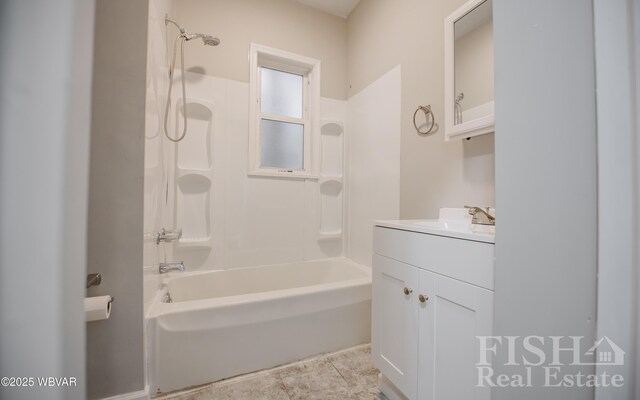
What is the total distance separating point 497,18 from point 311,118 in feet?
6.21

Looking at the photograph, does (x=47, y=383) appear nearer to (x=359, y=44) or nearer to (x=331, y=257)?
(x=331, y=257)

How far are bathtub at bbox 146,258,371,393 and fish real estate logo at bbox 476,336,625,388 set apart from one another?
3.63 feet

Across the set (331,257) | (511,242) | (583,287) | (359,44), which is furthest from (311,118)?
(583,287)

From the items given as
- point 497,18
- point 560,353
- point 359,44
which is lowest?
point 560,353

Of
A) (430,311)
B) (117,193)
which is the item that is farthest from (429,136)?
(117,193)

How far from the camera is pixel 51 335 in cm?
24

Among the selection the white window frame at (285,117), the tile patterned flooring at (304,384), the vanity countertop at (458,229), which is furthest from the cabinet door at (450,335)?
the white window frame at (285,117)

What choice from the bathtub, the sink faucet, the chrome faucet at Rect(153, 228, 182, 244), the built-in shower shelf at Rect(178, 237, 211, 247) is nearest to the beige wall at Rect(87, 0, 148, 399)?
the bathtub

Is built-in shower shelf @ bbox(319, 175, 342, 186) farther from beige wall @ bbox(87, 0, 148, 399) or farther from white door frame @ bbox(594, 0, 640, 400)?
white door frame @ bbox(594, 0, 640, 400)

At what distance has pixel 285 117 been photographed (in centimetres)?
227

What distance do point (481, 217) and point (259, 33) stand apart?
2.27 meters

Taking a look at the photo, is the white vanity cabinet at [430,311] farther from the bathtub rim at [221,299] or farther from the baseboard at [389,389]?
the bathtub rim at [221,299]

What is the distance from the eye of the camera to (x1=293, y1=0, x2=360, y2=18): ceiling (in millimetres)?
2246

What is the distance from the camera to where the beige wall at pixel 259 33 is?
1.92 meters
